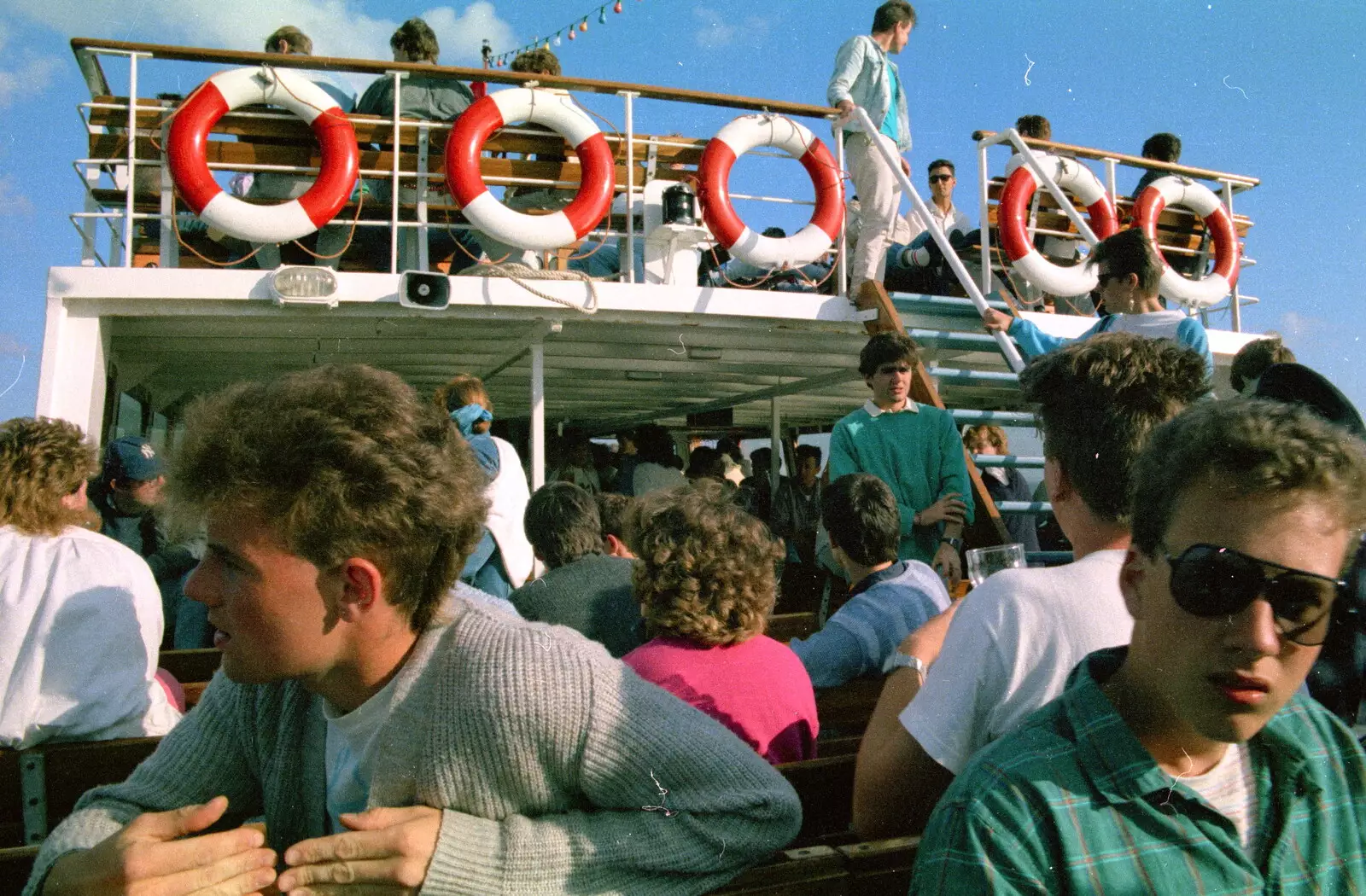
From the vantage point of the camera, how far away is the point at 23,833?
1.95 metres

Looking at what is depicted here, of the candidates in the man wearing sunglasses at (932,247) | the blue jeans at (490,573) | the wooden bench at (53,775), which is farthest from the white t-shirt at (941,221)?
the wooden bench at (53,775)

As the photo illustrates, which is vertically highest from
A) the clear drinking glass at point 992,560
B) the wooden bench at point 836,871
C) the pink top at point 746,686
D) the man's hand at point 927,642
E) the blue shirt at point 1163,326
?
the blue shirt at point 1163,326

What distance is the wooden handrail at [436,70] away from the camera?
500 cm

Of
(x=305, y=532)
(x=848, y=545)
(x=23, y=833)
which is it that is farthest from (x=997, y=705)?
(x=23, y=833)

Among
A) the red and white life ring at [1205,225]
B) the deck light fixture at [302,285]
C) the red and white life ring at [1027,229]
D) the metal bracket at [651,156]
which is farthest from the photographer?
the red and white life ring at [1205,225]

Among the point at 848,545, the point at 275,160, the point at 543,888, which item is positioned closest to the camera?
the point at 543,888

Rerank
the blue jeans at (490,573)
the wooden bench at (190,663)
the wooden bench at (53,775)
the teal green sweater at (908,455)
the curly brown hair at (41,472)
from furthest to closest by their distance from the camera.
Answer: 1. the teal green sweater at (908,455)
2. the blue jeans at (490,573)
3. the wooden bench at (190,663)
4. the curly brown hair at (41,472)
5. the wooden bench at (53,775)

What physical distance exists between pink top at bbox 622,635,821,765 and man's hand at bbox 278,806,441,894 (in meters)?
0.93

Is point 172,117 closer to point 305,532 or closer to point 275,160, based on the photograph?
point 275,160

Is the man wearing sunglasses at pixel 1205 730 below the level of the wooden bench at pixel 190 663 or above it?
above

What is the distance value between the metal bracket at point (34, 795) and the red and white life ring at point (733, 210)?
4477 millimetres

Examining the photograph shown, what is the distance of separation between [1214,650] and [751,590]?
1.18 m

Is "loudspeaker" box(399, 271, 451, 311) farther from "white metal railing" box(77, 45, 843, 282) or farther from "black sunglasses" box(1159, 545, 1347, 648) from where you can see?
"black sunglasses" box(1159, 545, 1347, 648)

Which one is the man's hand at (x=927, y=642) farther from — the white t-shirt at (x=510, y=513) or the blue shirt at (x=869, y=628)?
the white t-shirt at (x=510, y=513)
